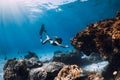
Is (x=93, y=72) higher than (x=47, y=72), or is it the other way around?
(x=93, y=72)

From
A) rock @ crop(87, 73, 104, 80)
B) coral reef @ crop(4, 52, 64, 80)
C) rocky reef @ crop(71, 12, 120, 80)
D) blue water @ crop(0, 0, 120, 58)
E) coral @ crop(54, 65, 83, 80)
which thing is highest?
rocky reef @ crop(71, 12, 120, 80)

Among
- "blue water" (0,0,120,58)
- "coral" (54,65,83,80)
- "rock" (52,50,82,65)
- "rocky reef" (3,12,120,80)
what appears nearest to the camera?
"coral" (54,65,83,80)

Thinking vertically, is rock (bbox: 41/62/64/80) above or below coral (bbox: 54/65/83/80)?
below

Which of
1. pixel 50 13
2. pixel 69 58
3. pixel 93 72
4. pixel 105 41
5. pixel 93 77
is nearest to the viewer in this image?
pixel 93 77

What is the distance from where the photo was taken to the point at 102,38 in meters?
11.0

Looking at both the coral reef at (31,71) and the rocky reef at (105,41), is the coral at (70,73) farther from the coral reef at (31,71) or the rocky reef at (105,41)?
the rocky reef at (105,41)

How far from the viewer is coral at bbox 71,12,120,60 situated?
9637mm

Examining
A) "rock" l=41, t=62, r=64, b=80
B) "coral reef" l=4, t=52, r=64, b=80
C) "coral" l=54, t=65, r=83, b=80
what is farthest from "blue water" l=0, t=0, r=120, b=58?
"coral" l=54, t=65, r=83, b=80

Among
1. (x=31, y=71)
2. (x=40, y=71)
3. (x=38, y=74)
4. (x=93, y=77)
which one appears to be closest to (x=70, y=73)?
(x=93, y=77)

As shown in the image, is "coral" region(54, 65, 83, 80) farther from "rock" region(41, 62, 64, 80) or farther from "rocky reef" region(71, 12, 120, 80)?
"rocky reef" region(71, 12, 120, 80)

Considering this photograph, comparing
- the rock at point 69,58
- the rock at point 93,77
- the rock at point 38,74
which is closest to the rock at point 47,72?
the rock at point 38,74

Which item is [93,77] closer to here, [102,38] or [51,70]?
[102,38]

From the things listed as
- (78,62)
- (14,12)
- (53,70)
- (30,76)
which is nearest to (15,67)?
(30,76)

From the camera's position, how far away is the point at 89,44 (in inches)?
485
